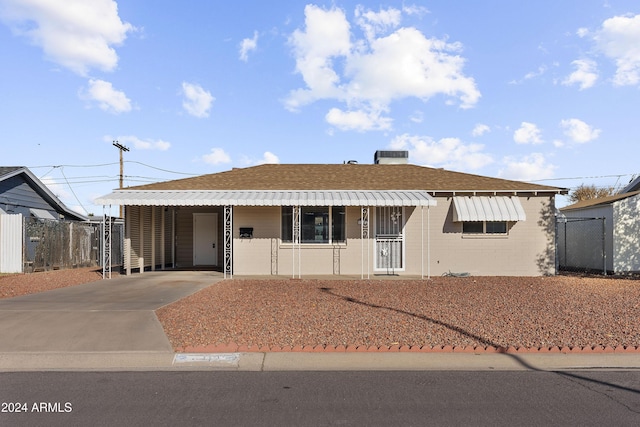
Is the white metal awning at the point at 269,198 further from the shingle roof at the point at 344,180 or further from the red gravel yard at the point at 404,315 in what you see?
the red gravel yard at the point at 404,315

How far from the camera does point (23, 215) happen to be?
70.5 ft

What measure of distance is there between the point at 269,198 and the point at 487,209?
23.4ft

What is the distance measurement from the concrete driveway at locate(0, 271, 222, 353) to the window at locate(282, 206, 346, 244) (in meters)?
4.71

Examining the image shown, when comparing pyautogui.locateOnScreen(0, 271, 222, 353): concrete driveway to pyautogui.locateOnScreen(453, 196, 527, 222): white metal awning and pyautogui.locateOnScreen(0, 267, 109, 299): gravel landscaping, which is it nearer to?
pyautogui.locateOnScreen(0, 267, 109, 299): gravel landscaping

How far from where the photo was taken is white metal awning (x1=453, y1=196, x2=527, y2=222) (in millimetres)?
15656

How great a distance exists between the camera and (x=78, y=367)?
6.54 metres

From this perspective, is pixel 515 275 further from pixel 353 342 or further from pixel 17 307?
pixel 17 307

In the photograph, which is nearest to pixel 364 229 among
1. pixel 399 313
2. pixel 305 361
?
pixel 399 313

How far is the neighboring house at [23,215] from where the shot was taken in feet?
54.7

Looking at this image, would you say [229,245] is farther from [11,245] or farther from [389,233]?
[11,245]

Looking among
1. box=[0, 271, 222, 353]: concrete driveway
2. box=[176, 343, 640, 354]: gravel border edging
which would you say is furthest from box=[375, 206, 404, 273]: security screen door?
box=[176, 343, 640, 354]: gravel border edging
